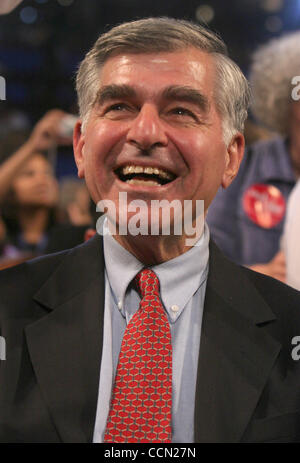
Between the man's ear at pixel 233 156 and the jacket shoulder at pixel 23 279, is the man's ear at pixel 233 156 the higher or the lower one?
the higher one

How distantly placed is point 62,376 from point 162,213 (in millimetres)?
358

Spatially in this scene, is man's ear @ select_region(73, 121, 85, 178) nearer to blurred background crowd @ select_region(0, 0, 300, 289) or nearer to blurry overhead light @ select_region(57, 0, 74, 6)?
blurred background crowd @ select_region(0, 0, 300, 289)

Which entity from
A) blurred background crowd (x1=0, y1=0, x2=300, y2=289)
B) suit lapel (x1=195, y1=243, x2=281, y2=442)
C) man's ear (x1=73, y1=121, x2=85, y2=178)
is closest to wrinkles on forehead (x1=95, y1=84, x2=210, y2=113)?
man's ear (x1=73, y1=121, x2=85, y2=178)

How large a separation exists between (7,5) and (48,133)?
0.32 meters

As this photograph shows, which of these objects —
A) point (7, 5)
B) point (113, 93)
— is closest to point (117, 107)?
point (113, 93)

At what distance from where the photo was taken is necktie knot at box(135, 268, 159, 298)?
1.08 meters

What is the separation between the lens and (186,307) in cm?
111

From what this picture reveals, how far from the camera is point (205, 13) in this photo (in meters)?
1.32

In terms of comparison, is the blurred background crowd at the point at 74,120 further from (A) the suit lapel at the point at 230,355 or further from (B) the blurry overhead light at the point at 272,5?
(A) the suit lapel at the point at 230,355

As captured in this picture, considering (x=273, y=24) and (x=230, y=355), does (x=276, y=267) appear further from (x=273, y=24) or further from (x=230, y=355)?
(x=273, y=24)

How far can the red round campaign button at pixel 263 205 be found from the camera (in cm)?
145

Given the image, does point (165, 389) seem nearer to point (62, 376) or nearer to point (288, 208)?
point (62, 376)

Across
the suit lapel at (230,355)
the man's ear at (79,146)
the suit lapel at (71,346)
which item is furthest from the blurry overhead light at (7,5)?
the suit lapel at (230,355)

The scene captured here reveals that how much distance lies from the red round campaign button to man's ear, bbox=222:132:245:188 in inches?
10.5
